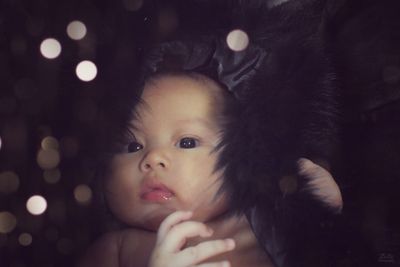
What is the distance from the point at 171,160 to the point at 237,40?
204 mm

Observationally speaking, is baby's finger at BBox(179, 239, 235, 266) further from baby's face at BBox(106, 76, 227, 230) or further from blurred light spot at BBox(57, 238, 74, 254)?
blurred light spot at BBox(57, 238, 74, 254)

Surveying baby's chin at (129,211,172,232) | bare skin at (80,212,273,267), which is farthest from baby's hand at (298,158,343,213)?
baby's chin at (129,211,172,232)

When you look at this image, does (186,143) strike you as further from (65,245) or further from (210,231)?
(65,245)

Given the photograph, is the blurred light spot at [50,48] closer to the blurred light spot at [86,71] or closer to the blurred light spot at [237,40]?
the blurred light spot at [86,71]

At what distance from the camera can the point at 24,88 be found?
0.85 m

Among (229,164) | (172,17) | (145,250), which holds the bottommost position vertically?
(145,250)

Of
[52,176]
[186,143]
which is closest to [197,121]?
[186,143]

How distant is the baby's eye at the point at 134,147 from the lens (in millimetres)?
821

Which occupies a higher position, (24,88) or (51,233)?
(24,88)

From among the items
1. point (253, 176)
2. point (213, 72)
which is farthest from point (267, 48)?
point (253, 176)

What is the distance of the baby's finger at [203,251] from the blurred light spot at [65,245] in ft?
0.58

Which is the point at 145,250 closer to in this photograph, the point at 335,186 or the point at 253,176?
the point at 253,176

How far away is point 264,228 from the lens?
81 centimetres

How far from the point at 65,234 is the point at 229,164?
0.89ft
